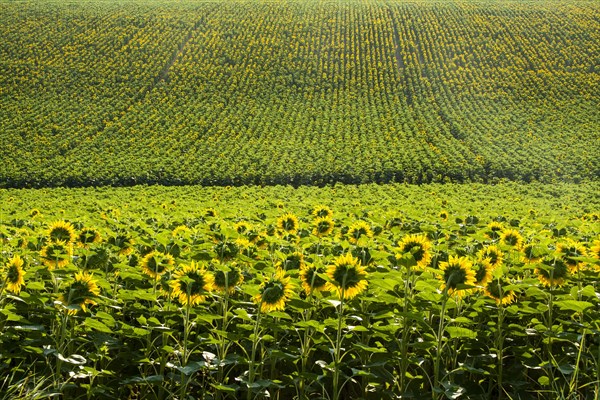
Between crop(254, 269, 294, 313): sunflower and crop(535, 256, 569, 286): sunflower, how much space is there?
1544mm

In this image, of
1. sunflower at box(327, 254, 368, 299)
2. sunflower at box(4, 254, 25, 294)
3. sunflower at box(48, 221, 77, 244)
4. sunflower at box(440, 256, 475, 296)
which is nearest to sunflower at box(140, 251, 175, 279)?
sunflower at box(4, 254, 25, 294)

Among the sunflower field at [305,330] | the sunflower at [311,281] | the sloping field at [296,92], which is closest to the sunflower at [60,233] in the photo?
the sunflower field at [305,330]

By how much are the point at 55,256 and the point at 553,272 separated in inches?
123

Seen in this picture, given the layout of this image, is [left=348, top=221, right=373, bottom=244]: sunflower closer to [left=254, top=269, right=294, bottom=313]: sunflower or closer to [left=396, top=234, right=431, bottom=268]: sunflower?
[left=396, top=234, right=431, bottom=268]: sunflower

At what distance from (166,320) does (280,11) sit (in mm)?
60446

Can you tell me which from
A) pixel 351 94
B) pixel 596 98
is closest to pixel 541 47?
pixel 596 98

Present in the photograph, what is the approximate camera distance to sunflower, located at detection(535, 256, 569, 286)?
3.53 m

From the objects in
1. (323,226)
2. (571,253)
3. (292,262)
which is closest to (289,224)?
(323,226)

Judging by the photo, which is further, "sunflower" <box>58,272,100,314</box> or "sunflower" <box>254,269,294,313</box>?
"sunflower" <box>58,272,100,314</box>

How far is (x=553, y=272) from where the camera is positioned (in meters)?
3.55

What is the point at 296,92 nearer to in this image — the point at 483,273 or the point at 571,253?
the point at 571,253

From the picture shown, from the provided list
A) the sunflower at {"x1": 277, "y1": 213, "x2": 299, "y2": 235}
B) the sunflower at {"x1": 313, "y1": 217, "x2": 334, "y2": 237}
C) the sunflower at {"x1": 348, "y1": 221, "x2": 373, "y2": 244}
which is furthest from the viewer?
the sunflower at {"x1": 277, "y1": 213, "x2": 299, "y2": 235}

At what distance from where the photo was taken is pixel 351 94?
4341cm

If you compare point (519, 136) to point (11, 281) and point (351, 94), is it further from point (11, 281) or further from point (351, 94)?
point (11, 281)
